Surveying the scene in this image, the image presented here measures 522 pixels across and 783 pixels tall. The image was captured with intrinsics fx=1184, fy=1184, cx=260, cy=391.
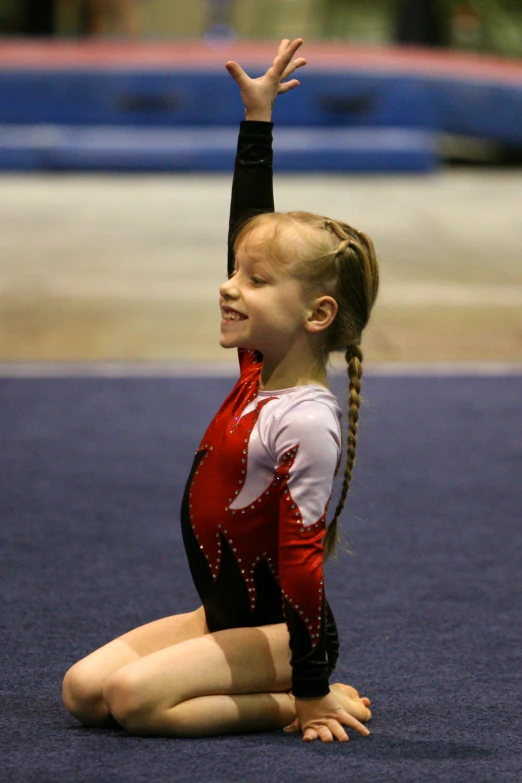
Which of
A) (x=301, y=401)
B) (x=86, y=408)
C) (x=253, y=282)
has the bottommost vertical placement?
(x=86, y=408)

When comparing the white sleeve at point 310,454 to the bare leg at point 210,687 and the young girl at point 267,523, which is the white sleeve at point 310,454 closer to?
the young girl at point 267,523

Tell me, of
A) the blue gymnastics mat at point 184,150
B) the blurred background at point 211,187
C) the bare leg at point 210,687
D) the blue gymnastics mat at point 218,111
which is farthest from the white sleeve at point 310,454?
the blue gymnastics mat at point 218,111

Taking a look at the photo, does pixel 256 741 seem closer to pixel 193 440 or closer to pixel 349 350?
pixel 349 350

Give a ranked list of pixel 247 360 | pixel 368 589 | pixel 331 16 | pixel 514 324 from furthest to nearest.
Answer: pixel 331 16, pixel 514 324, pixel 368 589, pixel 247 360

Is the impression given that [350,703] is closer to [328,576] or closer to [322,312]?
[322,312]

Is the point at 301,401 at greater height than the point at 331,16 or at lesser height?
lesser

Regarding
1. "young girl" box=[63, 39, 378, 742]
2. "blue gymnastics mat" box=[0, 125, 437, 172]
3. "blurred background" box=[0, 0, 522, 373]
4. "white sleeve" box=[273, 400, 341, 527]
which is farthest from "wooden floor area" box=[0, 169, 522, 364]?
"white sleeve" box=[273, 400, 341, 527]

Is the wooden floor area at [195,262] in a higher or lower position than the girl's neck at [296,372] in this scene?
lower

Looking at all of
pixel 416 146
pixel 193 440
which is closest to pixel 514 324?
pixel 193 440

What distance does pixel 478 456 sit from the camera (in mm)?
4180

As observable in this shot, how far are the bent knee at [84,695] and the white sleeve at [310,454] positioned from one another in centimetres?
51

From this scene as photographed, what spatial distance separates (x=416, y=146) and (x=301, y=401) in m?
10.1

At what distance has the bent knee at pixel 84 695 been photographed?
2.16 m

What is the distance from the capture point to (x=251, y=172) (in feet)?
7.73
